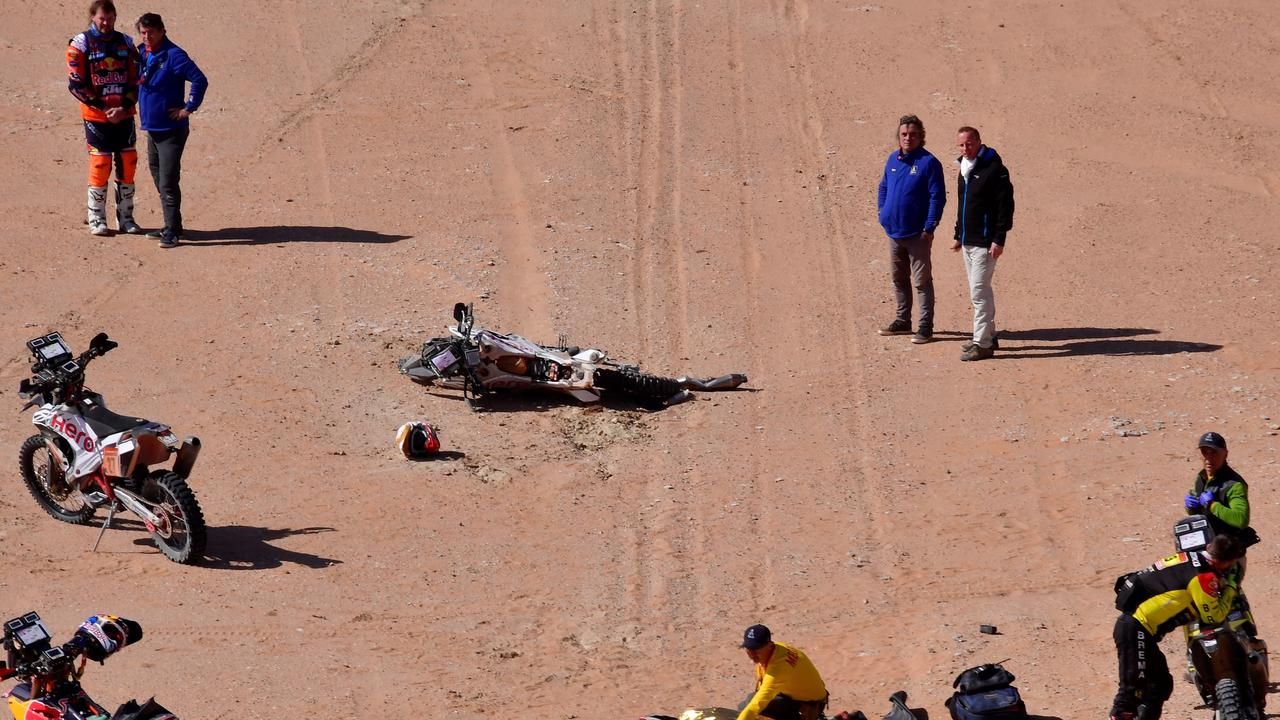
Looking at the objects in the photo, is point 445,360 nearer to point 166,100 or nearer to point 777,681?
point 166,100

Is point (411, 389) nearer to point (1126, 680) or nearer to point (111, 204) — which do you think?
point (111, 204)

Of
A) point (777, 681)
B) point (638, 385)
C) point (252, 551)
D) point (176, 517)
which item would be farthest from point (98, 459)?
point (777, 681)

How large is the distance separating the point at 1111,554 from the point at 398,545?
16.4 feet

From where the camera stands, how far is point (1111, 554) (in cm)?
1057

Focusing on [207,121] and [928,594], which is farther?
[207,121]

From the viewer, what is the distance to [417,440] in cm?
1234

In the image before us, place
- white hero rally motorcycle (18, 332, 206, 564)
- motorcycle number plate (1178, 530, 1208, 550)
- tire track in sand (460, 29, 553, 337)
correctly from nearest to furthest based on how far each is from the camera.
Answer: motorcycle number plate (1178, 530, 1208, 550) → white hero rally motorcycle (18, 332, 206, 564) → tire track in sand (460, 29, 553, 337)

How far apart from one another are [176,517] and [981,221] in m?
7.36

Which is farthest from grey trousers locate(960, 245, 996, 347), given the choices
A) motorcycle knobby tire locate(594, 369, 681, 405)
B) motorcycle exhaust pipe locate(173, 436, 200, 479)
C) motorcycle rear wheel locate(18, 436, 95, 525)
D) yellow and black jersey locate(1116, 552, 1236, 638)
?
motorcycle rear wheel locate(18, 436, 95, 525)

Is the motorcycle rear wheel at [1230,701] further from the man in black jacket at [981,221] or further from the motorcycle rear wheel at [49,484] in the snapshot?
the motorcycle rear wheel at [49,484]

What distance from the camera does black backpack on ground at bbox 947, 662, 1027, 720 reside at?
812 cm

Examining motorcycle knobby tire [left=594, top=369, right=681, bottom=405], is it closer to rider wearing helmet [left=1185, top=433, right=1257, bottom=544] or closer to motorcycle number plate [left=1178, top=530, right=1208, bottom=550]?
rider wearing helmet [left=1185, top=433, right=1257, bottom=544]

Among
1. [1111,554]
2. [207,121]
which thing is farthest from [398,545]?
[207,121]

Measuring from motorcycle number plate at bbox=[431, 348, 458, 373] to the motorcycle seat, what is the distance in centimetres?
281
